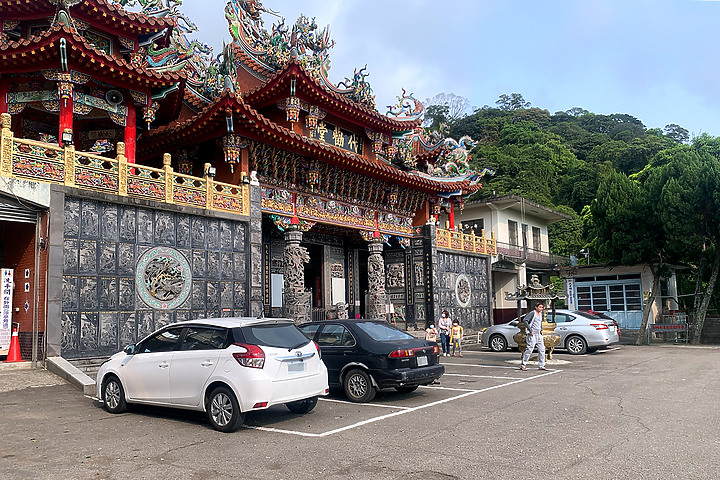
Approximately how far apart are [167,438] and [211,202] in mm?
9485

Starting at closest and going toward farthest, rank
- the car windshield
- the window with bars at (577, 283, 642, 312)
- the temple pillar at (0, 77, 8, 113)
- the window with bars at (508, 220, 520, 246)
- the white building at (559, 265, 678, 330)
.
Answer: the car windshield < the temple pillar at (0, 77, 8, 113) < the white building at (559, 265, 678, 330) < the window with bars at (577, 283, 642, 312) < the window with bars at (508, 220, 520, 246)

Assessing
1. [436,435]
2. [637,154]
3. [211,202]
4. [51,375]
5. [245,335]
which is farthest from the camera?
[637,154]

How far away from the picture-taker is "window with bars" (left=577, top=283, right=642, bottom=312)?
94.1 feet

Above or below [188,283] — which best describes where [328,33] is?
above

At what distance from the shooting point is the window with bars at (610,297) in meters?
28.7

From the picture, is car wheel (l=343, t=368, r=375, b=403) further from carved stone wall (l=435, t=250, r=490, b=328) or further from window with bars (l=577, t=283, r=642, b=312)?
window with bars (l=577, t=283, r=642, b=312)

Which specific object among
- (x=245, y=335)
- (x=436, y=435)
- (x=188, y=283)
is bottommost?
(x=436, y=435)

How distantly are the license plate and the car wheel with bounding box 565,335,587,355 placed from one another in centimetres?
1362

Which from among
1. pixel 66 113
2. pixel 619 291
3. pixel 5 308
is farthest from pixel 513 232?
pixel 5 308

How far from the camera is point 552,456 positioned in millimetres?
5992

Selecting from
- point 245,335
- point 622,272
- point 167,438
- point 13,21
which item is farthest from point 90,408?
point 622,272

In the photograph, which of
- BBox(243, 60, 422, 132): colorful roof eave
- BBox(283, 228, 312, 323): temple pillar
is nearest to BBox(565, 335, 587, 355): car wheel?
BBox(283, 228, 312, 323): temple pillar

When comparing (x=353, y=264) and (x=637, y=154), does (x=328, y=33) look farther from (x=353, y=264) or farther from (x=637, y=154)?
(x=637, y=154)

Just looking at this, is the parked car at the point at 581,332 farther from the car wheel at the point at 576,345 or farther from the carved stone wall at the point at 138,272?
the carved stone wall at the point at 138,272
